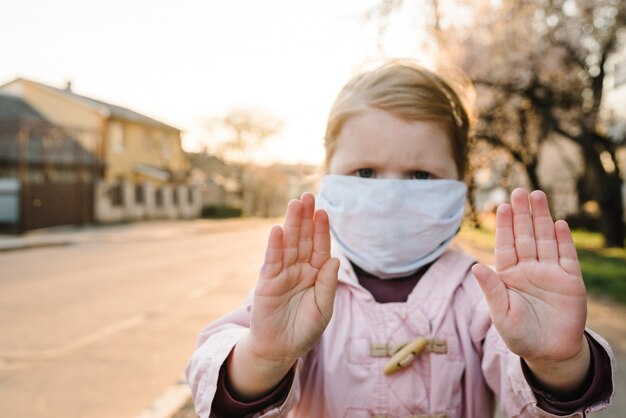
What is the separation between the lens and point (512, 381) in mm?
1583

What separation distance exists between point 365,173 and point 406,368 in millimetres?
652

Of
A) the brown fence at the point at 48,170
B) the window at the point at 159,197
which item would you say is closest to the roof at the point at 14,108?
the brown fence at the point at 48,170

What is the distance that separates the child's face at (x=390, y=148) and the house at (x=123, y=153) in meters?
23.5

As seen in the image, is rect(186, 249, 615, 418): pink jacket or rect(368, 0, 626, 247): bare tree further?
rect(368, 0, 626, 247): bare tree

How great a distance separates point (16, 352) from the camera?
16.8ft

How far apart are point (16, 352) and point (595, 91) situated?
14.2 m

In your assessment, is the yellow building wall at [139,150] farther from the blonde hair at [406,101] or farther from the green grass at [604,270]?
the blonde hair at [406,101]

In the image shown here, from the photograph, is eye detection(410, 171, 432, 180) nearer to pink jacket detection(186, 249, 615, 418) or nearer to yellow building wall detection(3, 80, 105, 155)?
pink jacket detection(186, 249, 615, 418)

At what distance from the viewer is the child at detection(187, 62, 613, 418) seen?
1437 millimetres

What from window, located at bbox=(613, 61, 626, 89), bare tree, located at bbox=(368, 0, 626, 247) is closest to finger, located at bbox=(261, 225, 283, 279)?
bare tree, located at bbox=(368, 0, 626, 247)

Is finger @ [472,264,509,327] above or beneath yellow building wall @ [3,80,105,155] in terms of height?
beneath

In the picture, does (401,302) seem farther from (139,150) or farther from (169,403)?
(139,150)

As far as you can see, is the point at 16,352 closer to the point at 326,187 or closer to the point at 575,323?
the point at 326,187

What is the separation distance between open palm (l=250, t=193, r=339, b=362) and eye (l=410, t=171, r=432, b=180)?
0.53 meters
